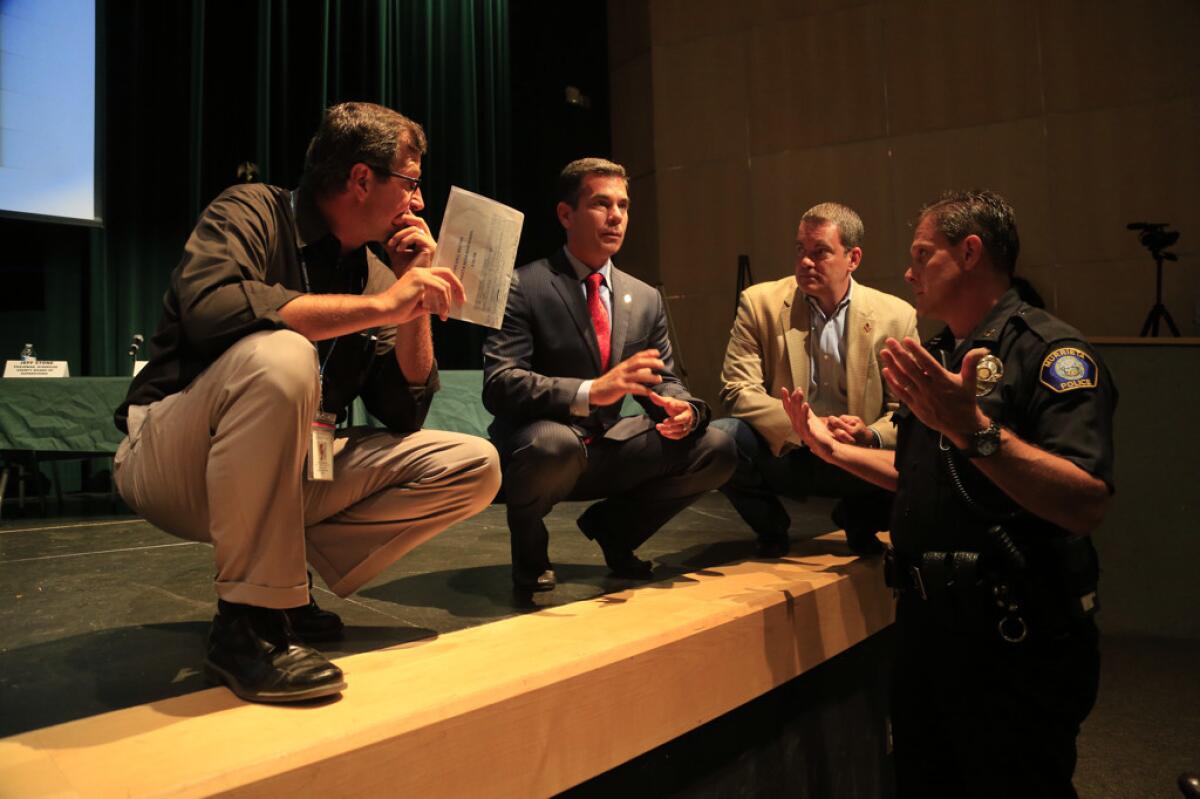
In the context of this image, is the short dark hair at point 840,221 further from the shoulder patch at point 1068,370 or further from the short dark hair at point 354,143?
the short dark hair at point 354,143

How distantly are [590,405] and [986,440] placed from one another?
33.8 inches

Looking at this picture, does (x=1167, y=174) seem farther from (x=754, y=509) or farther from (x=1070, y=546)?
(x=1070, y=546)

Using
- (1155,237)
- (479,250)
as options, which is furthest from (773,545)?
(1155,237)

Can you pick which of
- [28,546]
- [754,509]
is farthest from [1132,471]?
[28,546]

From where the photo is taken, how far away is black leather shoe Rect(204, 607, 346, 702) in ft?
3.94

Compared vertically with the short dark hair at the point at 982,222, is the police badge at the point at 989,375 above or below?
below

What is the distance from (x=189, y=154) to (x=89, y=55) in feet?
2.13

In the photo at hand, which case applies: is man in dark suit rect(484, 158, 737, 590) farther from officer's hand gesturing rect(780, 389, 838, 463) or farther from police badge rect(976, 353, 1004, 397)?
police badge rect(976, 353, 1004, 397)

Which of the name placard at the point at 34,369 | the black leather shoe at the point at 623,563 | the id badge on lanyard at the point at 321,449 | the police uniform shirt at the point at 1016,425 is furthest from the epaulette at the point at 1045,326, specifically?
the name placard at the point at 34,369

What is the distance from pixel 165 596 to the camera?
199 cm

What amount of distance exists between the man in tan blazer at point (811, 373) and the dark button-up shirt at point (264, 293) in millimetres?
936

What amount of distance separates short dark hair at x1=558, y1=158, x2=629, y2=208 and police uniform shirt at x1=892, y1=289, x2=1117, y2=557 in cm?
91

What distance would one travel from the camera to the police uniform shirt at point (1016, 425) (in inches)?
57.0

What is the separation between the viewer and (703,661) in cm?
166
